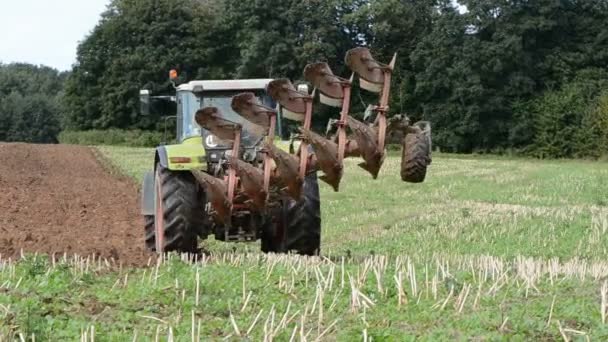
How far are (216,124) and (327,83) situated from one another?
112cm

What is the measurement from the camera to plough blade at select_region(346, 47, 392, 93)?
7.55 meters

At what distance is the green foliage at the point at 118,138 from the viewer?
53.1 metres

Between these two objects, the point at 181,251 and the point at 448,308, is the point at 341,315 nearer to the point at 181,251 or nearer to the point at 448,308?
the point at 448,308

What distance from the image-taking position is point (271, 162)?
7.70 metres

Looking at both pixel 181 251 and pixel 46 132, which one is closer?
pixel 181 251

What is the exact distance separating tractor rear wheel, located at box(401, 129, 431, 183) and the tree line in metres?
38.6

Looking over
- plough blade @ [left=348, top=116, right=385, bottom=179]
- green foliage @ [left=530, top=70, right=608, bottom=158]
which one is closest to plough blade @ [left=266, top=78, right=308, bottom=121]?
plough blade @ [left=348, top=116, right=385, bottom=179]

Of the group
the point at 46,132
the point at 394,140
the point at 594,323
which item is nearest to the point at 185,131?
the point at 394,140

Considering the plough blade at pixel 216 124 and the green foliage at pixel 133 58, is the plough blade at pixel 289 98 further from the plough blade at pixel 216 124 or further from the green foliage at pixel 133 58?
the green foliage at pixel 133 58

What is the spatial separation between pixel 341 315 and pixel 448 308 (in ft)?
2.29

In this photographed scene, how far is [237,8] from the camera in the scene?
183ft

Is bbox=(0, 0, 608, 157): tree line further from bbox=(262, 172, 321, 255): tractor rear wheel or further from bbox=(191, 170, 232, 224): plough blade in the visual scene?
bbox=(191, 170, 232, 224): plough blade

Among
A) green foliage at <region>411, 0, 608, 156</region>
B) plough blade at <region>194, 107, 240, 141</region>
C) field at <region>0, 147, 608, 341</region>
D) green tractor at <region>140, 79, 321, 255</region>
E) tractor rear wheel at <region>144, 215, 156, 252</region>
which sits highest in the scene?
green foliage at <region>411, 0, 608, 156</region>

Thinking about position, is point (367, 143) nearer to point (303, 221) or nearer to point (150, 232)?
point (303, 221)
